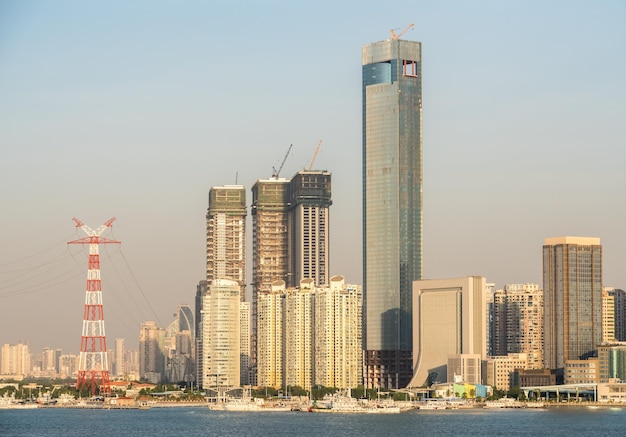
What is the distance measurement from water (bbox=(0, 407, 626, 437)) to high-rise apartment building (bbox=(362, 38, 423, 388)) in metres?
32.1

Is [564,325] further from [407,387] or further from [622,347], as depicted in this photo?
[407,387]

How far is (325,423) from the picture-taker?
126m

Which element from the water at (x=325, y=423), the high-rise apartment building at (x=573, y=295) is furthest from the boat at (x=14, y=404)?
the high-rise apartment building at (x=573, y=295)

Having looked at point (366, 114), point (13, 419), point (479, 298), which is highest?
point (366, 114)

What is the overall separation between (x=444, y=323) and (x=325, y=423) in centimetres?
5193

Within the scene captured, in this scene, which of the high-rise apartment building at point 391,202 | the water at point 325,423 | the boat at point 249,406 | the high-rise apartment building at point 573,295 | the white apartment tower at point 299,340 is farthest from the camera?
the white apartment tower at point 299,340

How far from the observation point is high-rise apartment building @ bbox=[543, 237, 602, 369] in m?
169

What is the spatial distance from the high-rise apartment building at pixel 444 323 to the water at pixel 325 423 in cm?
1975

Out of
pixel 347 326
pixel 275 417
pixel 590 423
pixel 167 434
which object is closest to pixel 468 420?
pixel 590 423

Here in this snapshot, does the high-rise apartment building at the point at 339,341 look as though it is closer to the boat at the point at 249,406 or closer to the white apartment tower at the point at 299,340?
the white apartment tower at the point at 299,340

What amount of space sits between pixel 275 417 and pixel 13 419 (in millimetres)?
28621

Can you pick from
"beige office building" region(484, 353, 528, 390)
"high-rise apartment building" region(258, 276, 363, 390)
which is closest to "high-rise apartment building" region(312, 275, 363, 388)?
"high-rise apartment building" region(258, 276, 363, 390)

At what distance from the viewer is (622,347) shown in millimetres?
169000

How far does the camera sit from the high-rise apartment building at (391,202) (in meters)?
182
